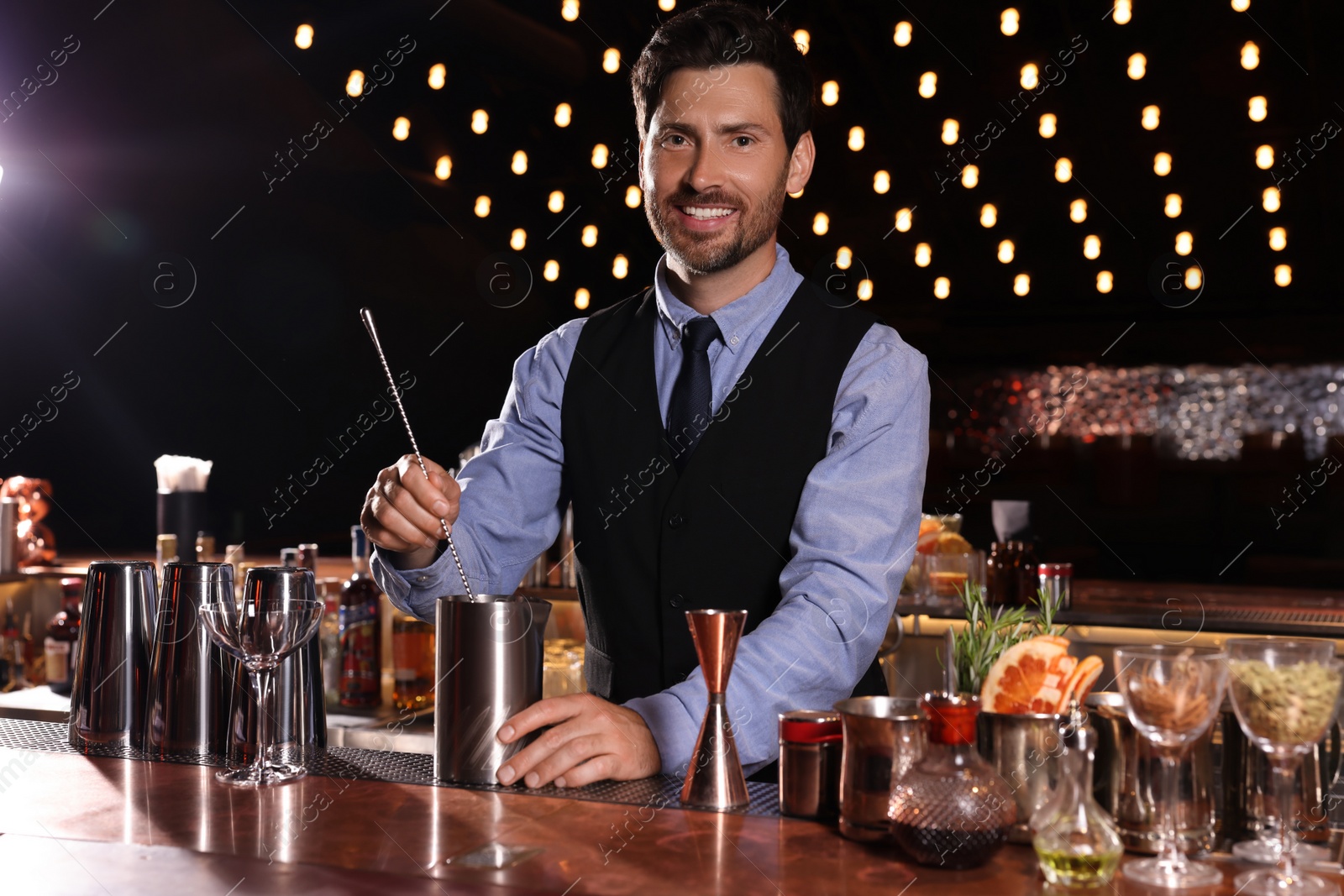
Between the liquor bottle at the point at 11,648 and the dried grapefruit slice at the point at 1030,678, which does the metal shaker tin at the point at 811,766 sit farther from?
the liquor bottle at the point at 11,648

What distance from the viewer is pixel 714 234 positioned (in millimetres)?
1711

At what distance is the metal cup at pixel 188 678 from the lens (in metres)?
1.44

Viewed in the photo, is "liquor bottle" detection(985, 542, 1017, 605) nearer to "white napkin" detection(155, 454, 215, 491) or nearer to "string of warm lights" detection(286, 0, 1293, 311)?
"string of warm lights" detection(286, 0, 1293, 311)

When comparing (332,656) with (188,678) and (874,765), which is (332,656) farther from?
(874,765)

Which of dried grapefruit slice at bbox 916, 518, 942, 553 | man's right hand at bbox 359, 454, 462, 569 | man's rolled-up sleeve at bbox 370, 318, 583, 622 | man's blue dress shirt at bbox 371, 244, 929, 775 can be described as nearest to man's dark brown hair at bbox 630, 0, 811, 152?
man's blue dress shirt at bbox 371, 244, 929, 775

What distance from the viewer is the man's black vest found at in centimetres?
170

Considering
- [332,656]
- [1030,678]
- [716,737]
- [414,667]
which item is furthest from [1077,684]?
[332,656]

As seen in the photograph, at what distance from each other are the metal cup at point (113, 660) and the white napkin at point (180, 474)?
208cm

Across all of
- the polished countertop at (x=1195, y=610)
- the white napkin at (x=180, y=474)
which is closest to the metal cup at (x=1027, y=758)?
the polished countertop at (x=1195, y=610)

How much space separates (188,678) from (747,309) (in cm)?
93

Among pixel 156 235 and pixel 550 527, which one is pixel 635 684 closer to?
pixel 550 527

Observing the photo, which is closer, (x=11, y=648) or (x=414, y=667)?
(x=414, y=667)

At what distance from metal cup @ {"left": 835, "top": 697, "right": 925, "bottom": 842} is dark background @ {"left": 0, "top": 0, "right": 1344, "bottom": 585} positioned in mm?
2832

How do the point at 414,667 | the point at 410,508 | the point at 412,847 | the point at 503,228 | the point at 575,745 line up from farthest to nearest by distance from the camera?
the point at 503,228, the point at 414,667, the point at 410,508, the point at 575,745, the point at 412,847
